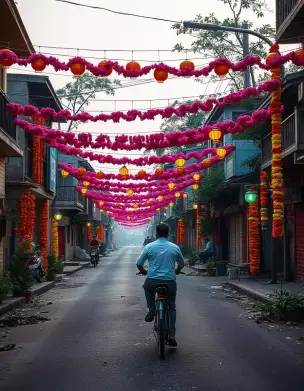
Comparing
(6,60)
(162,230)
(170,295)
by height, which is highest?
(6,60)

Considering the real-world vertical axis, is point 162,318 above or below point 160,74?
below

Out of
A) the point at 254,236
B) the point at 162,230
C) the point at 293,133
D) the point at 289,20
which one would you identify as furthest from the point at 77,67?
the point at 254,236

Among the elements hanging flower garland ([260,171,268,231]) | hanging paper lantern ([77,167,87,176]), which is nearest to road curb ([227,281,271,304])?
hanging flower garland ([260,171,268,231])

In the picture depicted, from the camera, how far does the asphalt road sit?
21.9 ft

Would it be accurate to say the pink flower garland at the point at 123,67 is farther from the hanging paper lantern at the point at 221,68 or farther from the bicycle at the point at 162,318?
the bicycle at the point at 162,318

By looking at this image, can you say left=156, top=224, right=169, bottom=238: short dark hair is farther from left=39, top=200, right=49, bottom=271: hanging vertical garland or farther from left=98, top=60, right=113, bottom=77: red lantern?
left=39, top=200, right=49, bottom=271: hanging vertical garland

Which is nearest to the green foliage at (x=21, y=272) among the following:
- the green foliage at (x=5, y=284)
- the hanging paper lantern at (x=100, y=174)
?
the green foliage at (x=5, y=284)

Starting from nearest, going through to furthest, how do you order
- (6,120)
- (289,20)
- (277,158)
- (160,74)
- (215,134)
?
(160,74) < (289,20) < (277,158) < (6,120) < (215,134)

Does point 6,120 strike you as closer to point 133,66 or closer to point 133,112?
point 133,112

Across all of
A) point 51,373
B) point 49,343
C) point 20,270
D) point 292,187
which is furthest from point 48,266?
point 51,373

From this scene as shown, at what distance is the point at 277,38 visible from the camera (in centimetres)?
1667

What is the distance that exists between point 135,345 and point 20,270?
8.33 meters

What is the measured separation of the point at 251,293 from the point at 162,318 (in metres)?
9.83

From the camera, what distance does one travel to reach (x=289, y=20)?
15.2 meters
